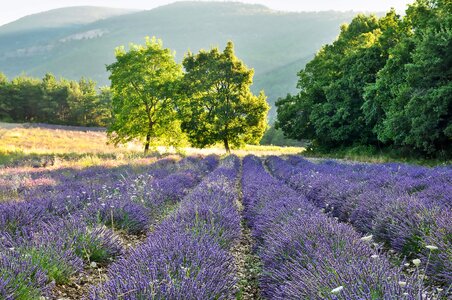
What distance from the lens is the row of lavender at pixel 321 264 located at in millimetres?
2131

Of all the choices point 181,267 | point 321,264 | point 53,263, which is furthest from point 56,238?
point 321,264

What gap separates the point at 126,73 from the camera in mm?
26312

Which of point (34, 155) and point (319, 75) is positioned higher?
point (319, 75)

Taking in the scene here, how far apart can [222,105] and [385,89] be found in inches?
577

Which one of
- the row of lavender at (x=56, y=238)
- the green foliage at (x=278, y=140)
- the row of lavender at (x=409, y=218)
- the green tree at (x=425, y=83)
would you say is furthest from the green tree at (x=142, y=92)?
the green foliage at (x=278, y=140)

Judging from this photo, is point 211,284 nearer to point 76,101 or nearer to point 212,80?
point 212,80

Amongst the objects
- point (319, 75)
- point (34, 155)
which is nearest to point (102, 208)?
point (34, 155)

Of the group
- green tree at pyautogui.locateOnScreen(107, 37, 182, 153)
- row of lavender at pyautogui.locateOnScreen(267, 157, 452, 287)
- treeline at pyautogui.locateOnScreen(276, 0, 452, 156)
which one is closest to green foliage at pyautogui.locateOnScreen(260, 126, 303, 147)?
treeline at pyautogui.locateOnScreen(276, 0, 452, 156)

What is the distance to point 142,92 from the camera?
2641 cm

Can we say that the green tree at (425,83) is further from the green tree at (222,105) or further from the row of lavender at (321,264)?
the row of lavender at (321,264)

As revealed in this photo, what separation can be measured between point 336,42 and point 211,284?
115 ft

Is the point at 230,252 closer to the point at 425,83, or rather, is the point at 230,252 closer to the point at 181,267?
the point at 181,267

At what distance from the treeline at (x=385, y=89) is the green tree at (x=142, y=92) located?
42.7ft

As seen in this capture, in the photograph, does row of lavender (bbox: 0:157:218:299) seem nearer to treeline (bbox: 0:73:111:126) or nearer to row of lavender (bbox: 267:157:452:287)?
row of lavender (bbox: 267:157:452:287)
